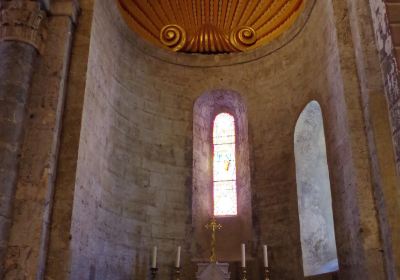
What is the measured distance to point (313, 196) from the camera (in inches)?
339

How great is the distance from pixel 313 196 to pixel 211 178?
7.89 feet

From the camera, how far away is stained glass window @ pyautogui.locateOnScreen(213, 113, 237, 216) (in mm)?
10000

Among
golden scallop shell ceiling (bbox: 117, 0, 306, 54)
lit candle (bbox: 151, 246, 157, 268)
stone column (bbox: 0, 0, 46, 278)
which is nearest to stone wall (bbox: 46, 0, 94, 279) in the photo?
stone column (bbox: 0, 0, 46, 278)

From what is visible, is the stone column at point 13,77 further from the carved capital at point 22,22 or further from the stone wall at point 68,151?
the stone wall at point 68,151

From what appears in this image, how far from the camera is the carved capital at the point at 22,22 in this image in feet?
22.1

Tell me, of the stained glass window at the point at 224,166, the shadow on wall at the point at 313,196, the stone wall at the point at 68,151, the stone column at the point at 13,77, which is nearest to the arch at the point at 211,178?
the stained glass window at the point at 224,166

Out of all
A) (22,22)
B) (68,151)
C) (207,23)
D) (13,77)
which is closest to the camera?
(13,77)

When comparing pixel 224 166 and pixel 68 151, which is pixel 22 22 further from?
pixel 224 166

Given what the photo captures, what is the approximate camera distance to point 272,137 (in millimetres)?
9477

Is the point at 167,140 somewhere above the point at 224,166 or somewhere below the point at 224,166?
above

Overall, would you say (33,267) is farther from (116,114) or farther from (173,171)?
(173,171)

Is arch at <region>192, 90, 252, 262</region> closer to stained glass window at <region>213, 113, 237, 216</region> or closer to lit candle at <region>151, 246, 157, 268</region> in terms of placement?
stained glass window at <region>213, 113, 237, 216</region>

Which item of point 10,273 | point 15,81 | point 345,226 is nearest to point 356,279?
point 345,226

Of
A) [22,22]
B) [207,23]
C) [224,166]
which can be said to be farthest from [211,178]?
[22,22]
